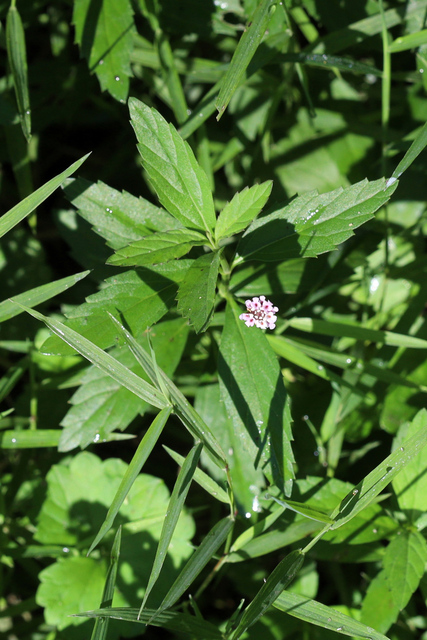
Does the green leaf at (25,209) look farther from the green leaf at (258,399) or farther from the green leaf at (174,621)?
the green leaf at (174,621)

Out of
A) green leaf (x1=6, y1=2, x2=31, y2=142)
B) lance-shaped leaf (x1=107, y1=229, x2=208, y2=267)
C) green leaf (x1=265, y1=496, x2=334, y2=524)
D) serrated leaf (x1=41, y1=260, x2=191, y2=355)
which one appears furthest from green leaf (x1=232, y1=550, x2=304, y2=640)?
green leaf (x1=6, y1=2, x2=31, y2=142)

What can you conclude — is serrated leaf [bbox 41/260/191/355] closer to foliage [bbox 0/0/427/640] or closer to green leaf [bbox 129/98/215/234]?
foliage [bbox 0/0/427/640]

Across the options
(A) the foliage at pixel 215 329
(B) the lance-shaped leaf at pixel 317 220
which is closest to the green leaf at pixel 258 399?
(A) the foliage at pixel 215 329

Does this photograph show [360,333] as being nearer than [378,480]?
No

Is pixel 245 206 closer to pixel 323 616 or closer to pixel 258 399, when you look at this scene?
pixel 258 399

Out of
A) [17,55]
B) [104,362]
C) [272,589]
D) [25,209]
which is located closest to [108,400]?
[104,362]

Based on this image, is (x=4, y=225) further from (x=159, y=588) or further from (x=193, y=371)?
(x=159, y=588)
